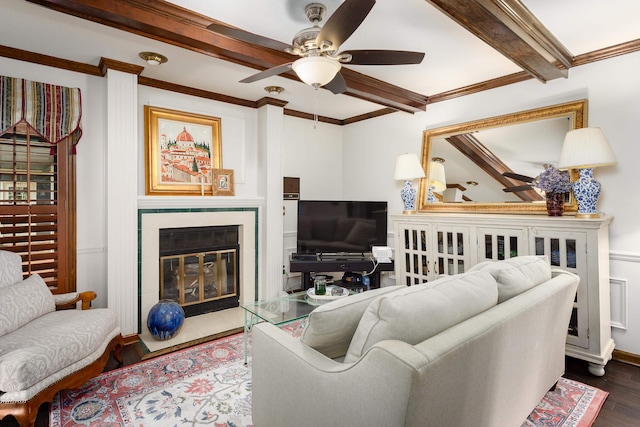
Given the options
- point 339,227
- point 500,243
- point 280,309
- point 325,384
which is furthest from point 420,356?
point 339,227

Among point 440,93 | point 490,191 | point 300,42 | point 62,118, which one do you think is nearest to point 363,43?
point 300,42

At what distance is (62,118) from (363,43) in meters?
2.54

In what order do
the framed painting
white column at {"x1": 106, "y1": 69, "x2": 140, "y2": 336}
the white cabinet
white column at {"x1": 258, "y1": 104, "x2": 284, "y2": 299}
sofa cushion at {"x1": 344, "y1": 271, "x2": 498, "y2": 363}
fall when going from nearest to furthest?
sofa cushion at {"x1": 344, "y1": 271, "x2": 498, "y2": 363} → the white cabinet → white column at {"x1": 106, "y1": 69, "x2": 140, "y2": 336} → the framed painting → white column at {"x1": 258, "y1": 104, "x2": 284, "y2": 299}

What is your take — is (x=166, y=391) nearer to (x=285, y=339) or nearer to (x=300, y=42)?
(x=285, y=339)

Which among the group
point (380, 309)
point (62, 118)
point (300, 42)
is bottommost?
point (380, 309)

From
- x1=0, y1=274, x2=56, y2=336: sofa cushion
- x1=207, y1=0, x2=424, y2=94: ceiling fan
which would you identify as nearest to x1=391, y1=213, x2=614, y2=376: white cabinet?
x1=207, y1=0, x2=424, y2=94: ceiling fan

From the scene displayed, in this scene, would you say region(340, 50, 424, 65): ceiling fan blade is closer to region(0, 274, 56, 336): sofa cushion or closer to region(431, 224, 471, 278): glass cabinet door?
region(431, 224, 471, 278): glass cabinet door

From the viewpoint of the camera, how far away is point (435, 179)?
13.0ft

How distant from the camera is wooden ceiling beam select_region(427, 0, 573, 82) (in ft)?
6.54

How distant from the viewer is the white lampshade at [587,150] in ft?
8.52

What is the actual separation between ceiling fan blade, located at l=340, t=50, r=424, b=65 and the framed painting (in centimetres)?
214

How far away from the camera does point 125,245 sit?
307 cm

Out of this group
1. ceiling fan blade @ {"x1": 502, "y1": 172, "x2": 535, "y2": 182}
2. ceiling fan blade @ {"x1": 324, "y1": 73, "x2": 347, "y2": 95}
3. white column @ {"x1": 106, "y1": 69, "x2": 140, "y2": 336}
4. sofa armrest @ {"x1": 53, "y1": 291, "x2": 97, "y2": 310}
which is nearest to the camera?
ceiling fan blade @ {"x1": 324, "y1": 73, "x2": 347, "y2": 95}

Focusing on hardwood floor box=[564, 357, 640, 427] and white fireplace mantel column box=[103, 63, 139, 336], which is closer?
hardwood floor box=[564, 357, 640, 427]
